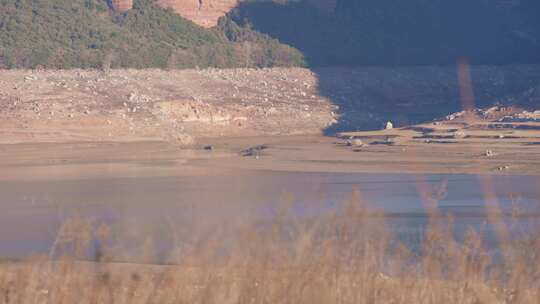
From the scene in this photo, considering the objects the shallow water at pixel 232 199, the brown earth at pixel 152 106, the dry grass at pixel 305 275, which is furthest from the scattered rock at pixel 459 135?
the dry grass at pixel 305 275

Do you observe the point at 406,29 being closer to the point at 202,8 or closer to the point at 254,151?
the point at 202,8

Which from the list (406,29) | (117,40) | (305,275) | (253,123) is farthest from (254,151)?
(406,29)

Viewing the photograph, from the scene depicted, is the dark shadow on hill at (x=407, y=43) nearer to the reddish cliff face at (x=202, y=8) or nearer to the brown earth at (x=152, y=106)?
the reddish cliff face at (x=202, y=8)

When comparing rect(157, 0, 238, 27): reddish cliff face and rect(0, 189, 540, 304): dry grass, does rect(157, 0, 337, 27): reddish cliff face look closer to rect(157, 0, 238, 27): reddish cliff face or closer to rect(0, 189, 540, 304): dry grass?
rect(157, 0, 238, 27): reddish cliff face

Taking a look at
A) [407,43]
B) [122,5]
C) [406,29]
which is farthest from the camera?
[406,29]

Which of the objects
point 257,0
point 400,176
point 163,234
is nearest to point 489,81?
point 257,0

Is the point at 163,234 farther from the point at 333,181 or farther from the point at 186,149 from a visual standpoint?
the point at 186,149

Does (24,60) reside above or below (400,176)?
above
